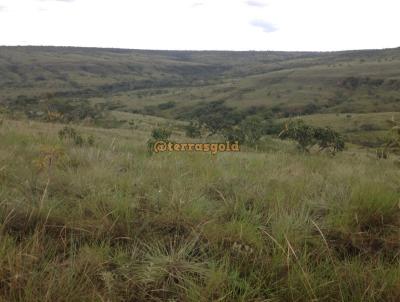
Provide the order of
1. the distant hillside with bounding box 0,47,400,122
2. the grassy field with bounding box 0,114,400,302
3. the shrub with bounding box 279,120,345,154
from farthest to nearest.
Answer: the distant hillside with bounding box 0,47,400,122
the shrub with bounding box 279,120,345,154
the grassy field with bounding box 0,114,400,302

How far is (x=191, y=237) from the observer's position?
8.49 feet

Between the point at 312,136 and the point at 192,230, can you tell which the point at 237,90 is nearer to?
the point at 312,136

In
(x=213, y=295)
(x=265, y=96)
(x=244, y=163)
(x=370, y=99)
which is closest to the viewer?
(x=213, y=295)

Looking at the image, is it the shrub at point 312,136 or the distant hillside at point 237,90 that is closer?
the shrub at point 312,136

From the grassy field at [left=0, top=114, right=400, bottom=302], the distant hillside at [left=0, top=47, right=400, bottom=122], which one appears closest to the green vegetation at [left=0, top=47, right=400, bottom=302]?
the grassy field at [left=0, top=114, right=400, bottom=302]

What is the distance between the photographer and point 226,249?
2.46 metres

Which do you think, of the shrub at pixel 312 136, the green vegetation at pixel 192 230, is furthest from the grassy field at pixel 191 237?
the shrub at pixel 312 136

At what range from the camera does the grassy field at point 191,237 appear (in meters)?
2.08

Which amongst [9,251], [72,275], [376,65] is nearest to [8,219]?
[9,251]

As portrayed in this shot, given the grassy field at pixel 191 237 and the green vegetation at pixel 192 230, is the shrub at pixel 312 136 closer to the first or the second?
A: the green vegetation at pixel 192 230

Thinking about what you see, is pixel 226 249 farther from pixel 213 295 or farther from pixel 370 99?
pixel 370 99

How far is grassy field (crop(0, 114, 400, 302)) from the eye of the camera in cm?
208

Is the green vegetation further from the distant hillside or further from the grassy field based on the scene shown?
the distant hillside

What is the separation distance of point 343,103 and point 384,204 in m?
105
